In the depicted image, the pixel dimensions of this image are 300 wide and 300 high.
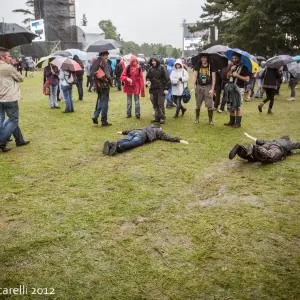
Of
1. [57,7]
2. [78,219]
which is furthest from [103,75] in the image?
[57,7]

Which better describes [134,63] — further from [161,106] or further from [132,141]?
[132,141]

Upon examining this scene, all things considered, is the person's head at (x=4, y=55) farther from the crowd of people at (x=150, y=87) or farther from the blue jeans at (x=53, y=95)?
the blue jeans at (x=53, y=95)

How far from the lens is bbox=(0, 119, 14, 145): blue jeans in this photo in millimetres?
6461

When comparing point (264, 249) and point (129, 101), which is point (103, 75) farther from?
point (264, 249)

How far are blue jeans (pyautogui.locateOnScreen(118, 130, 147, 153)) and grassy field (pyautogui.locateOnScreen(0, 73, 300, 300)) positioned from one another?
203mm

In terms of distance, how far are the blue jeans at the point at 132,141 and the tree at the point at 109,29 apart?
94.2m

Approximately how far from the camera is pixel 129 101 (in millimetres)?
10008

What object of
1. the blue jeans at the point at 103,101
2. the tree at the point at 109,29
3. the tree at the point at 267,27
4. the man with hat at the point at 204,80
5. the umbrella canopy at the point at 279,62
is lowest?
the blue jeans at the point at 103,101

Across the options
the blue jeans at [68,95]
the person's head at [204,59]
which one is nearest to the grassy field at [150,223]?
the person's head at [204,59]

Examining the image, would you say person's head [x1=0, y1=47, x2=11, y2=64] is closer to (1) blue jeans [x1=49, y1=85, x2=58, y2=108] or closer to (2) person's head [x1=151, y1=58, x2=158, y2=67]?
(2) person's head [x1=151, y1=58, x2=158, y2=67]

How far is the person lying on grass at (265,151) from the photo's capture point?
5273 millimetres

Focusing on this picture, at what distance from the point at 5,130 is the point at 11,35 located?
2076 millimetres

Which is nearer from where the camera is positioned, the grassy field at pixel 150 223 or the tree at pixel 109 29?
the grassy field at pixel 150 223

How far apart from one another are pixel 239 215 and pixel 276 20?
876 inches
